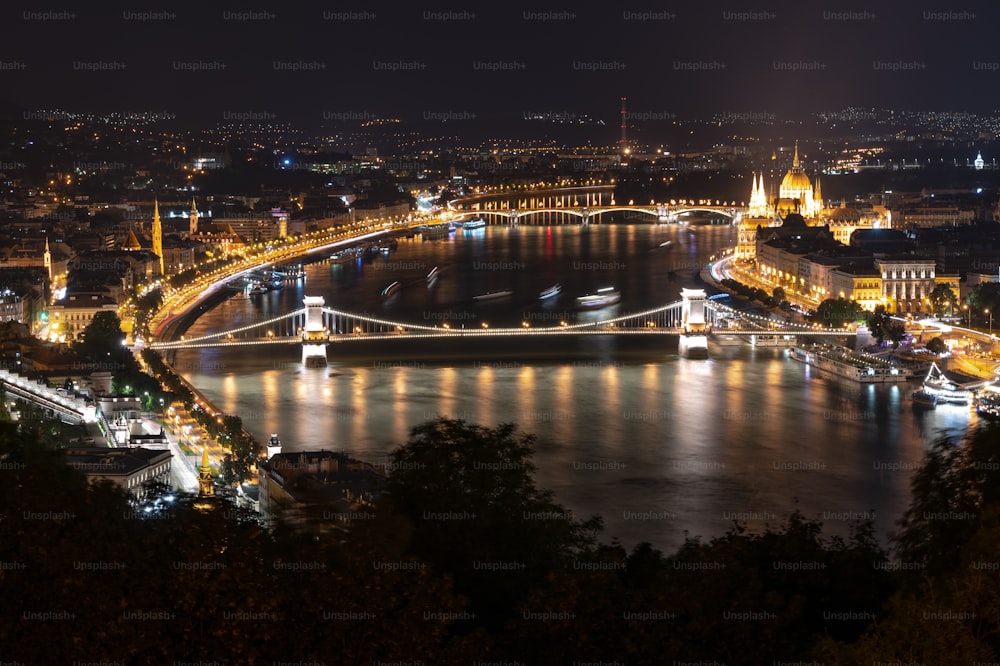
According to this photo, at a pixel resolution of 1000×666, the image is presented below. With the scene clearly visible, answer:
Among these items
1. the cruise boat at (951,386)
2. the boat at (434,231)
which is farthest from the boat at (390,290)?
the boat at (434,231)

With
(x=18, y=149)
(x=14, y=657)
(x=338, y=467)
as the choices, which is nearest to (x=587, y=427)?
(x=338, y=467)

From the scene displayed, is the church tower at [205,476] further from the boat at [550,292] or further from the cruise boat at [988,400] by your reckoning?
the boat at [550,292]

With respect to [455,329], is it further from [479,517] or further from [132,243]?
[479,517]

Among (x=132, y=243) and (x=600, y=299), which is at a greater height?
(x=132, y=243)

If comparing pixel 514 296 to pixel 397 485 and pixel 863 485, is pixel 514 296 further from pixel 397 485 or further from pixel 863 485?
pixel 397 485

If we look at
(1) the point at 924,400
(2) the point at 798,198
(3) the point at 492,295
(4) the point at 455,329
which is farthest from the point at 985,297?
(2) the point at 798,198

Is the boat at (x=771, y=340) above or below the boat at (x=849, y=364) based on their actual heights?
above

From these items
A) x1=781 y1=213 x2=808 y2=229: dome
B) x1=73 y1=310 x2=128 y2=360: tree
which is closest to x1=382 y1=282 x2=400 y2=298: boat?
x1=73 y1=310 x2=128 y2=360: tree

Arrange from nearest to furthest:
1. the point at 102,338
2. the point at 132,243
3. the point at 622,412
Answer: the point at 622,412, the point at 102,338, the point at 132,243
